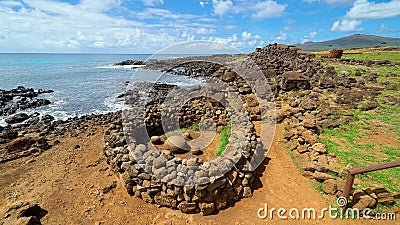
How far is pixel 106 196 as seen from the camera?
7.43 metres

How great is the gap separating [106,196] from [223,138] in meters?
5.43

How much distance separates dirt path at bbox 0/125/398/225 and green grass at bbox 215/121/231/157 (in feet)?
6.37

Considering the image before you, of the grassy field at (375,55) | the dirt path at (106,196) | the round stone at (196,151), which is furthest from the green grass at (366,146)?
the grassy field at (375,55)

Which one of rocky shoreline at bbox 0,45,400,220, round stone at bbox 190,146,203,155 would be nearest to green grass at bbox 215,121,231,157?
rocky shoreline at bbox 0,45,400,220

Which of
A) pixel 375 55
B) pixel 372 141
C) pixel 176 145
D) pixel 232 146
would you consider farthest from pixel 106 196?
pixel 375 55

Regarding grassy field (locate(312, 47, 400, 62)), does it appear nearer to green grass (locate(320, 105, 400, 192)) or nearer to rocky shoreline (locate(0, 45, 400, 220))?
rocky shoreline (locate(0, 45, 400, 220))

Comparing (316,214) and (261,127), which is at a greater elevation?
(261,127)

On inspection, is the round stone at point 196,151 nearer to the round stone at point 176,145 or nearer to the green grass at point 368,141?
the round stone at point 176,145

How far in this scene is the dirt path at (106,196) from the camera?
21.2 feet

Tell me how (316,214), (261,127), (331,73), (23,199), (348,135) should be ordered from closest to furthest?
(316,214) → (23,199) → (348,135) → (261,127) → (331,73)

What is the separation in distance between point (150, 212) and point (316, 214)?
15.2 feet

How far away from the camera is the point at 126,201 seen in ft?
23.5

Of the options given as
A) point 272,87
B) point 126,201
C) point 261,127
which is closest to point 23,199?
point 126,201

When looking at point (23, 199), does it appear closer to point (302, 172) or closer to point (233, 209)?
point (233, 209)
